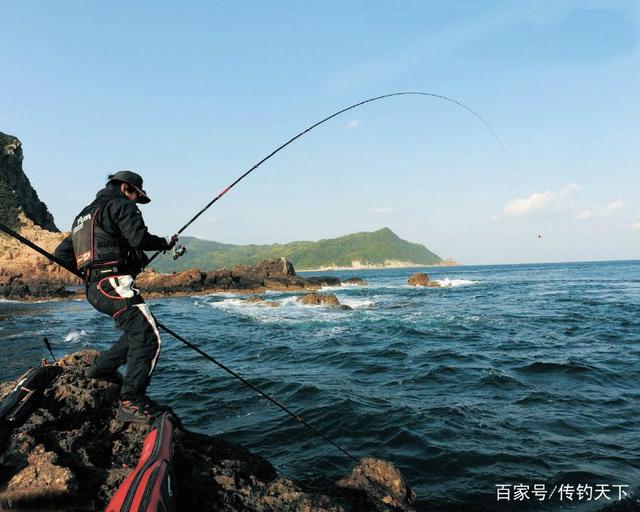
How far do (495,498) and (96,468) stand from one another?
490 cm

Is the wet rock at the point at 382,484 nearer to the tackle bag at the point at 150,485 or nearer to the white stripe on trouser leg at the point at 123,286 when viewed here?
the tackle bag at the point at 150,485

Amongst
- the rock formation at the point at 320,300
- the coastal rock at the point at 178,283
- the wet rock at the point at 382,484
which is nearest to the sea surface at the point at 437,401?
the wet rock at the point at 382,484

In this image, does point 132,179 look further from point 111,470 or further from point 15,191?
point 15,191

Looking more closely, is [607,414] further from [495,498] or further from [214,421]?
[214,421]

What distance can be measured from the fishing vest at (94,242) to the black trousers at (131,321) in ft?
0.77

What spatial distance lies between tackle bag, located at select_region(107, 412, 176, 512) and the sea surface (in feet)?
9.07

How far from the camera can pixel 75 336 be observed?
1811cm

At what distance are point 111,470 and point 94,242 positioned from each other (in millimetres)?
2299

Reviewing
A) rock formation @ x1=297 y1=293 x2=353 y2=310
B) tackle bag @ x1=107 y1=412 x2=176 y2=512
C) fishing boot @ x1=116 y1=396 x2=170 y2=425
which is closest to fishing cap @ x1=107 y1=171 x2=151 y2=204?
fishing boot @ x1=116 y1=396 x2=170 y2=425

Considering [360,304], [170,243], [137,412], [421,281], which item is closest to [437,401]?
[137,412]

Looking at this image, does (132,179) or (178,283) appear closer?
(132,179)

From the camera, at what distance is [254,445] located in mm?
6656

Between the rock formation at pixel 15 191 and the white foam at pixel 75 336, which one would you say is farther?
the rock formation at pixel 15 191

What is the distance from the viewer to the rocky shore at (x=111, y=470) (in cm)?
312
